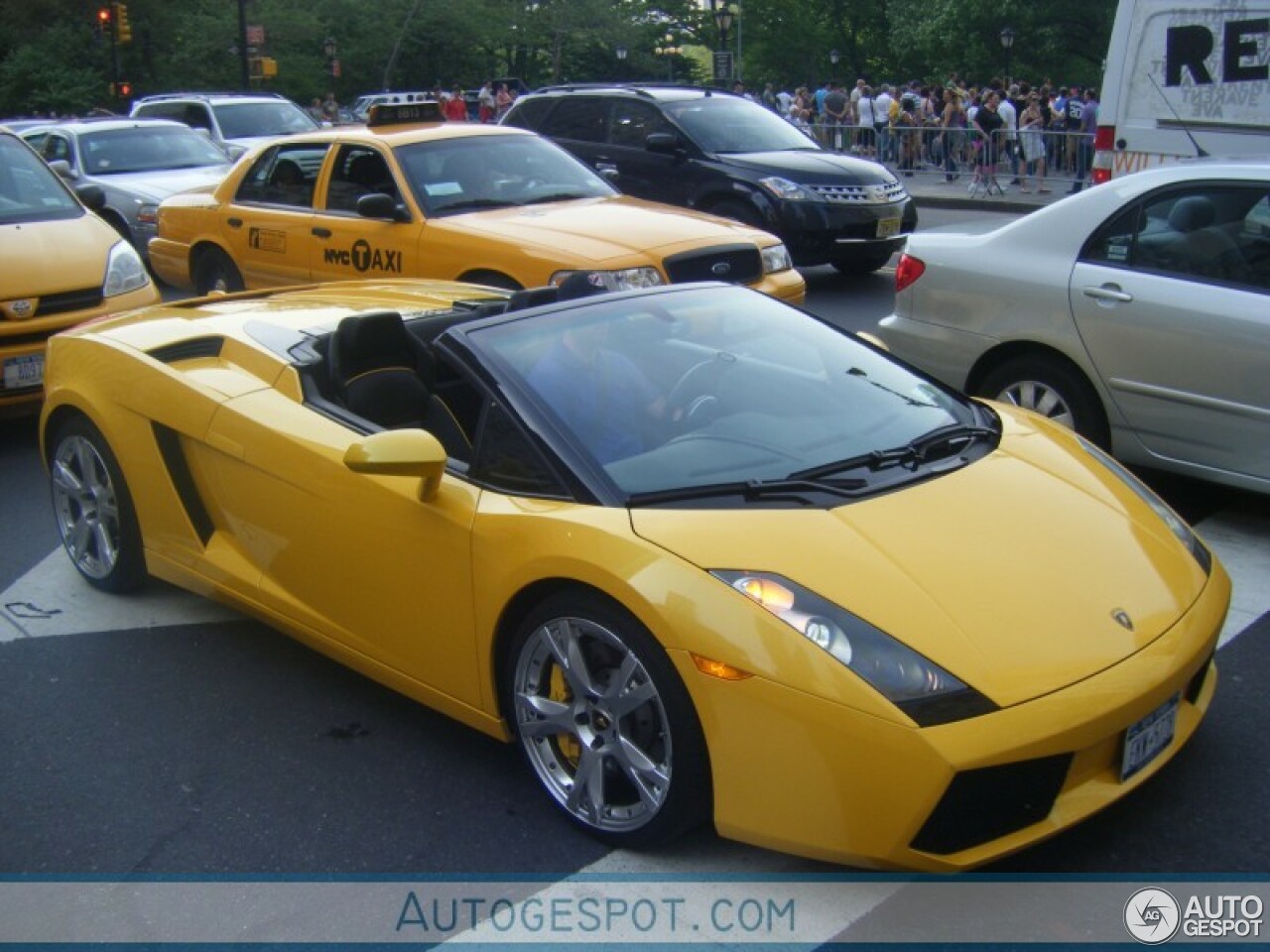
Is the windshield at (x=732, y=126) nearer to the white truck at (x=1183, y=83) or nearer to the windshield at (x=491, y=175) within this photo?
the windshield at (x=491, y=175)

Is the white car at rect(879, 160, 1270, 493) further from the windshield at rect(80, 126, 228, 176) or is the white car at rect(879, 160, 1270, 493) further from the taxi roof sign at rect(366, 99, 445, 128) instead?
the windshield at rect(80, 126, 228, 176)

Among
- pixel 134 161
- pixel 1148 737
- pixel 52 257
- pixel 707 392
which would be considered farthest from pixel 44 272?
pixel 134 161

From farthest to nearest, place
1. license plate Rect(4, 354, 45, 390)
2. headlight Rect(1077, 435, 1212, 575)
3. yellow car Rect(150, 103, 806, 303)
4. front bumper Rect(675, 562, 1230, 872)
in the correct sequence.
A: 1. yellow car Rect(150, 103, 806, 303)
2. license plate Rect(4, 354, 45, 390)
3. headlight Rect(1077, 435, 1212, 575)
4. front bumper Rect(675, 562, 1230, 872)

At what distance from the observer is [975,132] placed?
21641mm

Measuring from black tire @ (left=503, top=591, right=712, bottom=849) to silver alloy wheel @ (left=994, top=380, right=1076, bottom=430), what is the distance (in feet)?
11.1

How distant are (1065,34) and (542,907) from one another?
178 feet

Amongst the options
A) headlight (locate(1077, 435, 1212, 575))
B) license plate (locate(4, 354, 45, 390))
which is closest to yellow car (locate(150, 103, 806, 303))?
license plate (locate(4, 354, 45, 390))

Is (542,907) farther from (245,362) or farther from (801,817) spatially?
(245,362)

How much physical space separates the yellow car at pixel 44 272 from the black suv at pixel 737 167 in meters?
5.45

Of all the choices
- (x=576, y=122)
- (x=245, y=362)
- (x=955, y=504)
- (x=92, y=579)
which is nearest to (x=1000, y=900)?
(x=955, y=504)

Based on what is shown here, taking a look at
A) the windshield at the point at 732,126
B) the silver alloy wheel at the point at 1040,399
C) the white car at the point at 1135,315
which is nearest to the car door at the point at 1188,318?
the white car at the point at 1135,315

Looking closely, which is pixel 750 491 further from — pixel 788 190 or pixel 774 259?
pixel 788 190

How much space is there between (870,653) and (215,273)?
8.66 m

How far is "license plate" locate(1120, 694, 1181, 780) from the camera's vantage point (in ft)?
10.8
